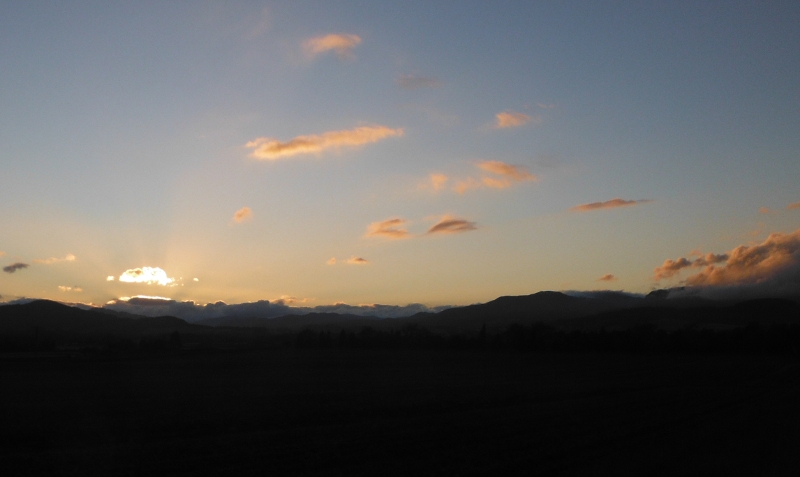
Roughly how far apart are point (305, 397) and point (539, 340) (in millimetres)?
82977

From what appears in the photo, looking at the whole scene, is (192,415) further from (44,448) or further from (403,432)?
(403,432)

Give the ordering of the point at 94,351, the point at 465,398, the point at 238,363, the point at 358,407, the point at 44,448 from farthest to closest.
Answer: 1. the point at 94,351
2. the point at 238,363
3. the point at 465,398
4. the point at 358,407
5. the point at 44,448

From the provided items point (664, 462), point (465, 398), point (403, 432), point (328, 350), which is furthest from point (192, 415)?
point (328, 350)

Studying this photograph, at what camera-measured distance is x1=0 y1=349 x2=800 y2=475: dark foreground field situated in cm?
1914

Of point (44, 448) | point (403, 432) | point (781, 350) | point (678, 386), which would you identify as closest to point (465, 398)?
point (403, 432)

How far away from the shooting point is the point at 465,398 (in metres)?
39.2

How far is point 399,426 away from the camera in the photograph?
27109 mm

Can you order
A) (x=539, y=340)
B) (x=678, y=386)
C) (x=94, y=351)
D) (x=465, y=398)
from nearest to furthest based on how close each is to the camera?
1. (x=465, y=398)
2. (x=678, y=386)
3. (x=94, y=351)
4. (x=539, y=340)

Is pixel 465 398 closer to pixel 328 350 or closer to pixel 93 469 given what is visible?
pixel 93 469

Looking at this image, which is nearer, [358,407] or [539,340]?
[358,407]

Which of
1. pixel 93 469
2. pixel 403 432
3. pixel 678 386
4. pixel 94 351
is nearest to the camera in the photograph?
pixel 93 469

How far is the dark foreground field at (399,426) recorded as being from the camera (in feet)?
62.8

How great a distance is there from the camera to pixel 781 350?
106m

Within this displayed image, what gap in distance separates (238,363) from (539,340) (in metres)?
59.3
